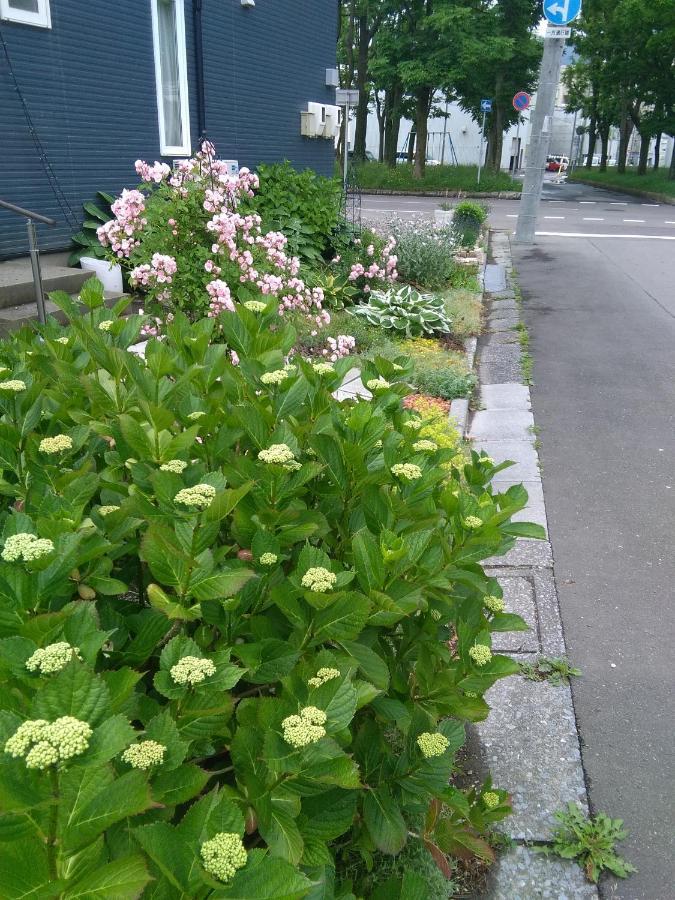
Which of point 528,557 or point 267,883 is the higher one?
point 267,883

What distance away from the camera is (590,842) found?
7.68 feet

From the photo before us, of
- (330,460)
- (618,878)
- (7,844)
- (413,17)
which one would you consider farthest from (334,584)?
(413,17)

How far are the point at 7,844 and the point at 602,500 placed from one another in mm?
4509

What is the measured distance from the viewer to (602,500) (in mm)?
4809

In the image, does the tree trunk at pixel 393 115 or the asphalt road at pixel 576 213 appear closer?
the asphalt road at pixel 576 213

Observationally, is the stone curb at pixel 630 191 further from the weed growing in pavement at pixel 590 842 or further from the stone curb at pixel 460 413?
the weed growing in pavement at pixel 590 842

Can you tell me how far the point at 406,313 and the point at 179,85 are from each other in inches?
182

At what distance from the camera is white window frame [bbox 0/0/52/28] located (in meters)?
7.11

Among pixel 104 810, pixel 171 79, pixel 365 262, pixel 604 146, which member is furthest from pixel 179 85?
pixel 604 146

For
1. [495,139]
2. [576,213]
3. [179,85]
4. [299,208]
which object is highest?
[495,139]

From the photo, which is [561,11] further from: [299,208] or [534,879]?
[534,879]

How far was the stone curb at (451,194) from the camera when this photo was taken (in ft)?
104

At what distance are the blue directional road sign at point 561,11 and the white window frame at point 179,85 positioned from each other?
26.2 feet

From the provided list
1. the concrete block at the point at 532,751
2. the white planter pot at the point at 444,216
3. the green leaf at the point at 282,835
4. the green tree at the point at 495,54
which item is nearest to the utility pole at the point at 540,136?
the white planter pot at the point at 444,216
